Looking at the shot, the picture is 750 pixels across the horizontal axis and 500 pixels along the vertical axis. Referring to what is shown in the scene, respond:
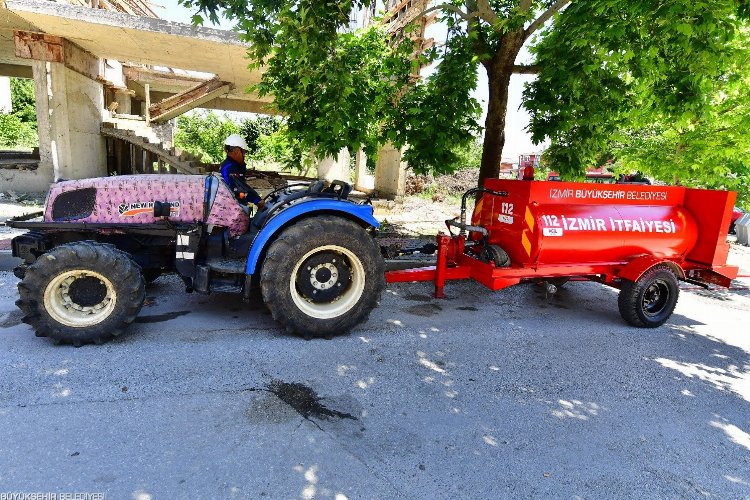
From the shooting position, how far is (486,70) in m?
7.55

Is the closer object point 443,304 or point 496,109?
point 443,304

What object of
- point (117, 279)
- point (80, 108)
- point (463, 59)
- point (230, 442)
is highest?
point (463, 59)

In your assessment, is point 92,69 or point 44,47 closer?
point 44,47

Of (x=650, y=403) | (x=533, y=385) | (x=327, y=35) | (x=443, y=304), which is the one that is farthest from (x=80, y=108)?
(x=650, y=403)

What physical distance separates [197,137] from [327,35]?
78.8 feet

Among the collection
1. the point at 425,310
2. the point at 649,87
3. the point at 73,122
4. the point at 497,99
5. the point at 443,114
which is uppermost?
the point at 649,87

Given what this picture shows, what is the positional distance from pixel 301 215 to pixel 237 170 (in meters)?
1.05

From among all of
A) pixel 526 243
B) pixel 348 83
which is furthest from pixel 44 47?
pixel 526 243

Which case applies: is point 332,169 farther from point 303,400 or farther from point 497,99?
point 303,400

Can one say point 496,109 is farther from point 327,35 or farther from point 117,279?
point 117,279

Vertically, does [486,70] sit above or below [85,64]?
below

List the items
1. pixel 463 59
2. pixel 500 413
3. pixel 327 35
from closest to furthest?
1. pixel 500 413
2. pixel 327 35
3. pixel 463 59

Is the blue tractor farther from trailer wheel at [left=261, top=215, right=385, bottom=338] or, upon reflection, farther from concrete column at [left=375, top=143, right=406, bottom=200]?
concrete column at [left=375, top=143, right=406, bottom=200]

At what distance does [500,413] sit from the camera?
314 centimetres
